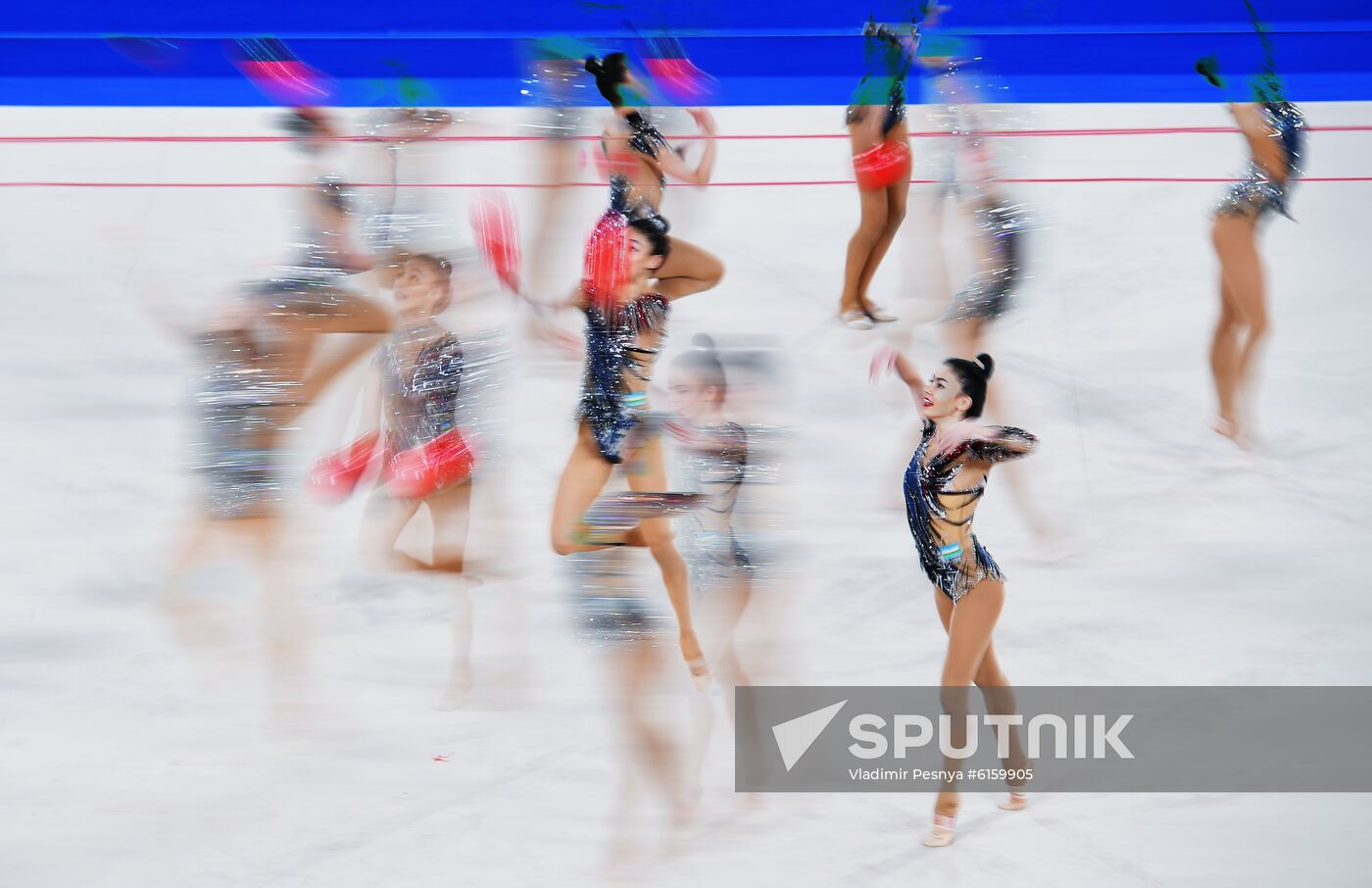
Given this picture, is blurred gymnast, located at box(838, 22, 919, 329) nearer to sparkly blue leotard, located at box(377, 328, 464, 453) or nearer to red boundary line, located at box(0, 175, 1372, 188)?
red boundary line, located at box(0, 175, 1372, 188)

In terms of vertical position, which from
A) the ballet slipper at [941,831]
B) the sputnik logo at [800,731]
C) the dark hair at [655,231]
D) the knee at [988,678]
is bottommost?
the ballet slipper at [941,831]

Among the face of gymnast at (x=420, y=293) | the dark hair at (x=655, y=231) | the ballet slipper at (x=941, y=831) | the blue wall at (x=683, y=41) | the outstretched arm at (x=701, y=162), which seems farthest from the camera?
the blue wall at (x=683, y=41)

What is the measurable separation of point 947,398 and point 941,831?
0.86 metres

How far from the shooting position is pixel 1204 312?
2891 millimetres

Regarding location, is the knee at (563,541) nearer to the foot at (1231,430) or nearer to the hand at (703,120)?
the hand at (703,120)

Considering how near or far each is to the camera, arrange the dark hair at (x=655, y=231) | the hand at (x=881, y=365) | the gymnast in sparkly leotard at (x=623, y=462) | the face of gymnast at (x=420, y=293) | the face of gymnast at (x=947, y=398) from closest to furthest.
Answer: the face of gymnast at (x=947, y=398), the gymnast in sparkly leotard at (x=623, y=462), the face of gymnast at (x=420, y=293), the dark hair at (x=655, y=231), the hand at (x=881, y=365)

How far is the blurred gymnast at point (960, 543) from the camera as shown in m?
2.22

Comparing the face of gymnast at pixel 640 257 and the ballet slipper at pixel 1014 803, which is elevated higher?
the face of gymnast at pixel 640 257

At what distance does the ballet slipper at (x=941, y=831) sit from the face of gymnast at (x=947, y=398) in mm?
791

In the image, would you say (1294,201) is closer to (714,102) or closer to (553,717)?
(714,102)

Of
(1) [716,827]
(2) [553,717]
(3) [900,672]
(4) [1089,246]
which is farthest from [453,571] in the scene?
(4) [1089,246]

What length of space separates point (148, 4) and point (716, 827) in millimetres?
2719

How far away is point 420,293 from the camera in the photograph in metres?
2.53

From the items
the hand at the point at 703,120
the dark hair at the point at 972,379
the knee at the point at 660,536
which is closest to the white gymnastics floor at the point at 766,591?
the hand at the point at 703,120
